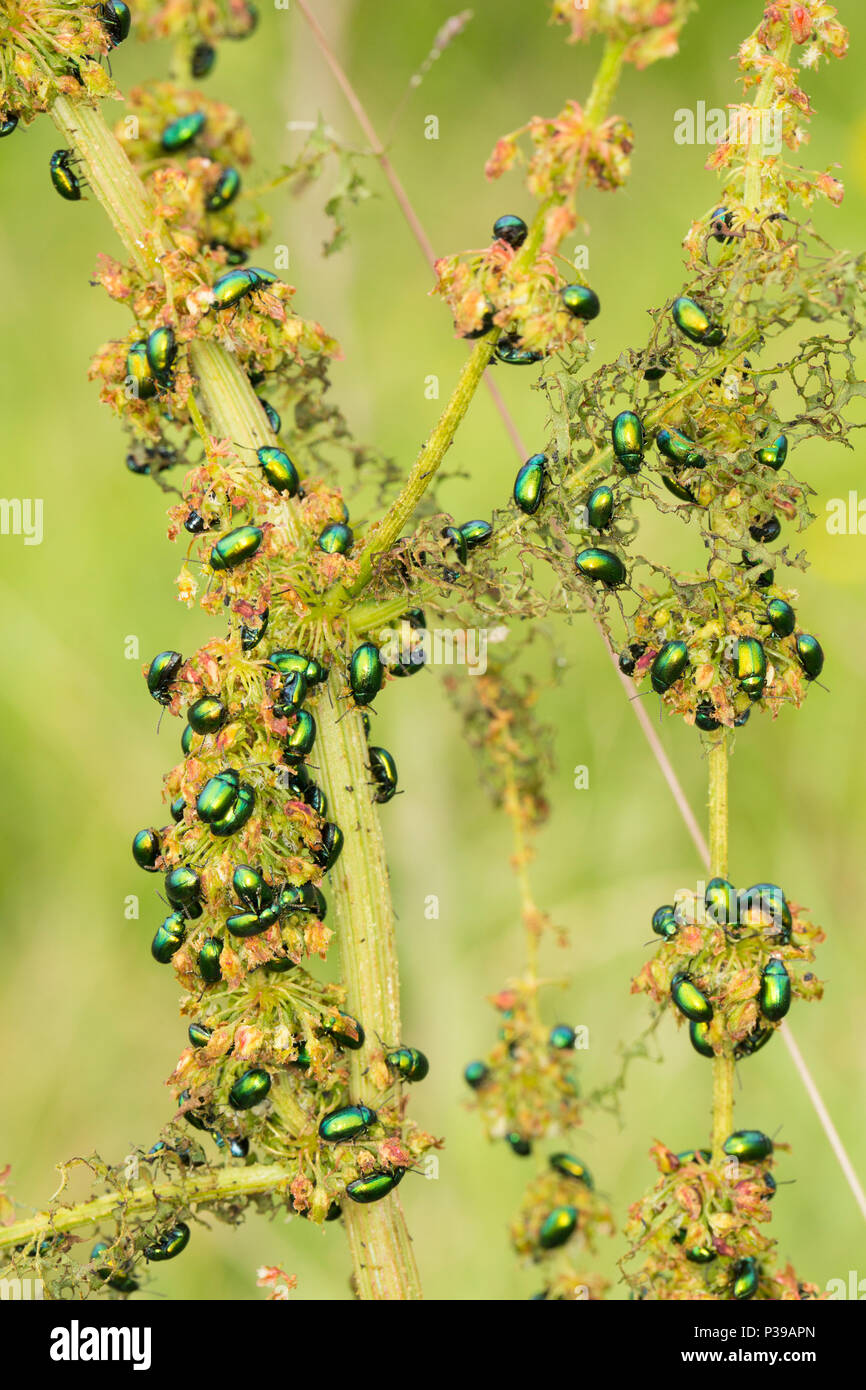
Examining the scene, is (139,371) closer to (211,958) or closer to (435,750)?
(211,958)

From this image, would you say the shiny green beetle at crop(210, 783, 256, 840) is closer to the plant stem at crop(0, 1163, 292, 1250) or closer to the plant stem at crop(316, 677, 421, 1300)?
the plant stem at crop(316, 677, 421, 1300)

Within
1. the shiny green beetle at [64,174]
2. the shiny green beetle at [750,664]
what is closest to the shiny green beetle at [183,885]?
the shiny green beetle at [750,664]

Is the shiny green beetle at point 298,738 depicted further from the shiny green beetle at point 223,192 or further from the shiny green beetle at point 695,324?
the shiny green beetle at point 223,192

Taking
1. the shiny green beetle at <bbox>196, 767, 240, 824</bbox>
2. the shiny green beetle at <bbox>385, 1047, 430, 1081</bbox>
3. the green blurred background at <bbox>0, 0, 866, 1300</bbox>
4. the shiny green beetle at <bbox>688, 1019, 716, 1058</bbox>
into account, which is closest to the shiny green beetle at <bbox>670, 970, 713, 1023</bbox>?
the shiny green beetle at <bbox>688, 1019, 716, 1058</bbox>

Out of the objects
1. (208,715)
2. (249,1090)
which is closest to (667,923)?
(249,1090)
